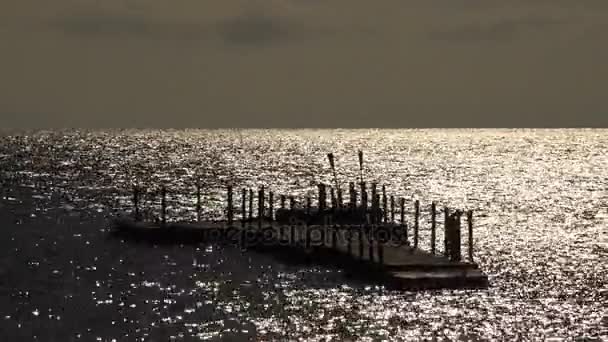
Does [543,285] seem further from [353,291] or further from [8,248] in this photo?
[8,248]

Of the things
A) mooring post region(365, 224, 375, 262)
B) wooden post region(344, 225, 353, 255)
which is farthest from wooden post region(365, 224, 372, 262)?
wooden post region(344, 225, 353, 255)

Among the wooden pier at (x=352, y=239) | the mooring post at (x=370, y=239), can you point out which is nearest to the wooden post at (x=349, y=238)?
the wooden pier at (x=352, y=239)

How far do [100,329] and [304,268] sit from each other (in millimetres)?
16663

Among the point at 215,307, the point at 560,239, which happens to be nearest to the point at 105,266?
the point at 215,307

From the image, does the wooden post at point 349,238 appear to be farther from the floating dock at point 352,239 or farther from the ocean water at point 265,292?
the ocean water at point 265,292

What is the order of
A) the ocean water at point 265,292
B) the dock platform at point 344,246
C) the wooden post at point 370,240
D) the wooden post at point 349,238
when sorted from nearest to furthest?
the ocean water at point 265,292, the dock platform at point 344,246, the wooden post at point 370,240, the wooden post at point 349,238

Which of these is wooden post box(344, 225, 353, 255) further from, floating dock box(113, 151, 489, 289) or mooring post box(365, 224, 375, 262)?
mooring post box(365, 224, 375, 262)

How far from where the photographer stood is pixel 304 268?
61250 mm

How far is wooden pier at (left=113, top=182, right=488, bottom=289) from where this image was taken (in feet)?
172

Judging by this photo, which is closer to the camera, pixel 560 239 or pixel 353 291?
pixel 353 291

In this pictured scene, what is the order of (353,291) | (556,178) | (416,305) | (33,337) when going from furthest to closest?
(556,178), (353,291), (416,305), (33,337)

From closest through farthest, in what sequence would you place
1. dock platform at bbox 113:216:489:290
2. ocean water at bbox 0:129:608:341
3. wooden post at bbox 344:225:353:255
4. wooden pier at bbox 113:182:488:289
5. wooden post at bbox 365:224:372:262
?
ocean water at bbox 0:129:608:341, dock platform at bbox 113:216:489:290, wooden pier at bbox 113:182:488:289, wooden post at bbox 365:224:372:262, wooden post at bbox 344:225:353:255

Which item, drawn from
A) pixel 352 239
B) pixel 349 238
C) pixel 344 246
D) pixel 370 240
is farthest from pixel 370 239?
pixel 352 239

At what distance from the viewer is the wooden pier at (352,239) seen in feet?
172
